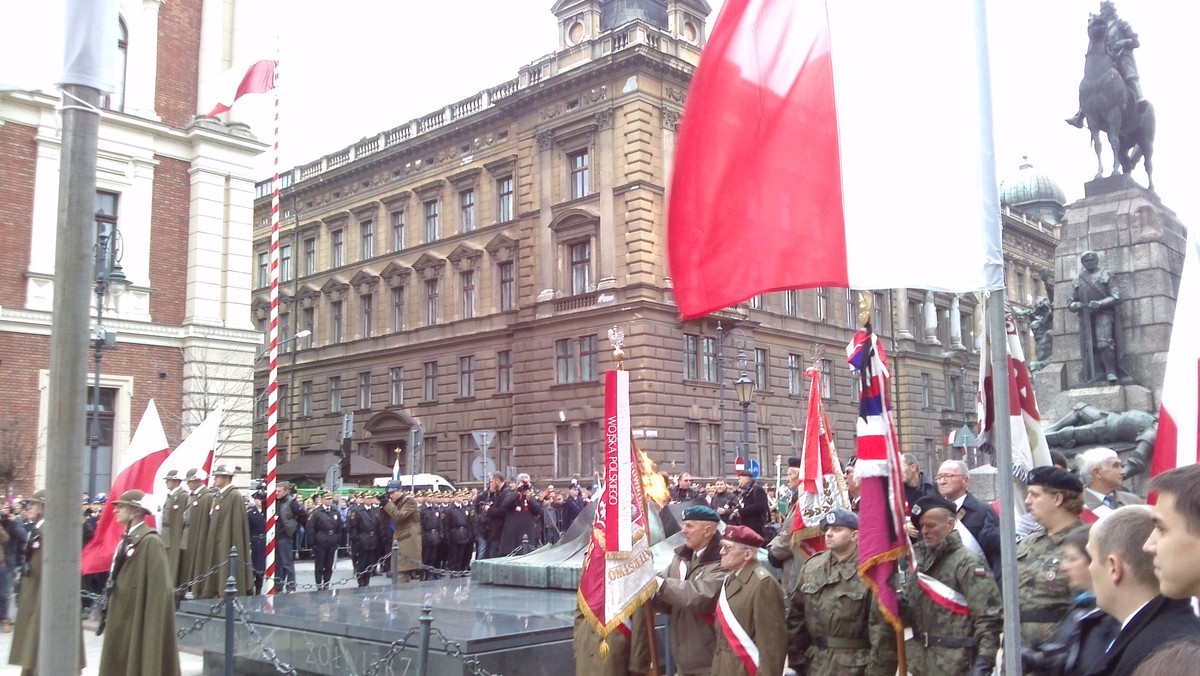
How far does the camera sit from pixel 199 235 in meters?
26.3

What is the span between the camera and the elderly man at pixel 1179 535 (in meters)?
2.74

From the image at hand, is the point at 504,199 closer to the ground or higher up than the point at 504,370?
higher up

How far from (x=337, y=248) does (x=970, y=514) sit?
48705 millimetres

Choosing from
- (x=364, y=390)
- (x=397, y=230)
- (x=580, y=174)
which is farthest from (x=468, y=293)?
(x=364, y=390)

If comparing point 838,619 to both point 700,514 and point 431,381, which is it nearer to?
point 700,514

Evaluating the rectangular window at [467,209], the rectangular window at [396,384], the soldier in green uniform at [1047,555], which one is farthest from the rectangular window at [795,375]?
the soldier in green uniform at [1047,555]

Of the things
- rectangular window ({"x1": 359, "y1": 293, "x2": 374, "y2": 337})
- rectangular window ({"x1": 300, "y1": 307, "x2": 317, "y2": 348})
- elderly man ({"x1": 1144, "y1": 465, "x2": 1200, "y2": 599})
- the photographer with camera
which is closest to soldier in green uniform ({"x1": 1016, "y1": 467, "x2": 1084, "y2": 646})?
elderly man ({"x1": 1144, "y1": 465, "x2": 1200, "y2": 599})

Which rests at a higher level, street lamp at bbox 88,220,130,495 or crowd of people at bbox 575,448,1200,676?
street lamp at bbox 88,220,130,495

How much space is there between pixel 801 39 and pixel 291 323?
5288 cm

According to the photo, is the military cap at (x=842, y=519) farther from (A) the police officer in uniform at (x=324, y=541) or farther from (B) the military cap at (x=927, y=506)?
(A) the police officer in uniform at (x=324, y=541)

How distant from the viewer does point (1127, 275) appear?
13008 millimetres

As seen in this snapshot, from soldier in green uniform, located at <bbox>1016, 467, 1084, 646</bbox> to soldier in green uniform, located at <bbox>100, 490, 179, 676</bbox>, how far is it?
641 cm

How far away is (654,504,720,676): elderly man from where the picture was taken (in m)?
6.52

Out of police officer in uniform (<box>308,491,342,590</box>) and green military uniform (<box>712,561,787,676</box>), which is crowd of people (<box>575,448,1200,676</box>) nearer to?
green military uniform (<box>712,561,787,676</box>)
